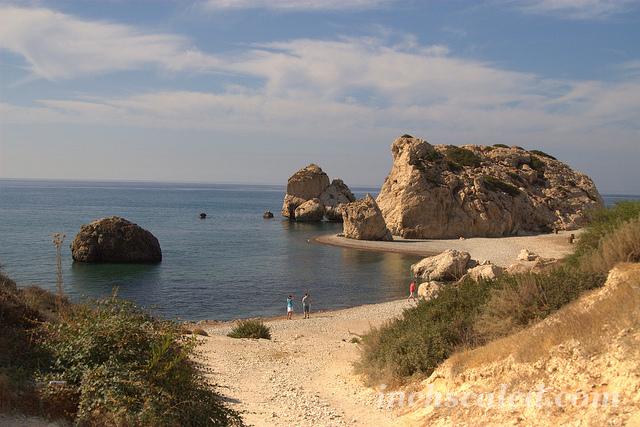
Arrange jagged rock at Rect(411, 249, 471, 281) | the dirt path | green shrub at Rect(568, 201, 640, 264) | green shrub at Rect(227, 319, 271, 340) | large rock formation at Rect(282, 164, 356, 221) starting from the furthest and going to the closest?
large rock formation at Rect(282, 164, 356, 221)
jagged rock at Rect(411, 249, 471, 281)
green shrub at Rect(227, 319, 271, 340)
green shrub at Rect(568, 201, 640, 264)
the dirt path

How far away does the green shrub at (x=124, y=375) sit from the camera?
6898 mm

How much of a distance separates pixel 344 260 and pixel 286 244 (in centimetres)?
1376

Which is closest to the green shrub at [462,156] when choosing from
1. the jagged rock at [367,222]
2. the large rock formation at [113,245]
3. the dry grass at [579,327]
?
the jagged rock at [367,222]

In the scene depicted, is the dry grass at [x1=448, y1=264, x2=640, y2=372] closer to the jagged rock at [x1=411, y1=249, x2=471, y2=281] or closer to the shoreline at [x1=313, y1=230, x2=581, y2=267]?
the jagged rock at [x1=411, y1=249, x2=471, y2=281]

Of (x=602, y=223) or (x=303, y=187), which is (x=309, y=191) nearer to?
(x=303, y=187)

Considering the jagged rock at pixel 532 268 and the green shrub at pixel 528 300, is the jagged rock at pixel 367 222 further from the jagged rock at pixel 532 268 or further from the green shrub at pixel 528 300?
the green shrub at pixel 528 300

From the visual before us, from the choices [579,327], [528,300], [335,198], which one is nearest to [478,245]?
[335,198]

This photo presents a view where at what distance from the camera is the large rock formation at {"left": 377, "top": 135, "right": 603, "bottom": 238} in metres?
65.5

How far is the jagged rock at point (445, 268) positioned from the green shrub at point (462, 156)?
3924 cm

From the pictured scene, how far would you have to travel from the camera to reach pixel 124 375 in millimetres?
7340

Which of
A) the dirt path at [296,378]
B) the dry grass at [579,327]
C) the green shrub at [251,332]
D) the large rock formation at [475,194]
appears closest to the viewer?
the dry grass at [579,327]

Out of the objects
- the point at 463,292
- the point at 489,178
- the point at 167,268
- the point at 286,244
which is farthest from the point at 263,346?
the point at 489,178

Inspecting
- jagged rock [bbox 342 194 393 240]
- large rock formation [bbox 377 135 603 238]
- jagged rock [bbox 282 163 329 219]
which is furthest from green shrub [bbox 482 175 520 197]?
jagged rock [bbox 282 163 329 219]

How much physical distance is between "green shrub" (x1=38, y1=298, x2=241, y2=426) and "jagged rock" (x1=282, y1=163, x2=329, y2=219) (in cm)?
9027
